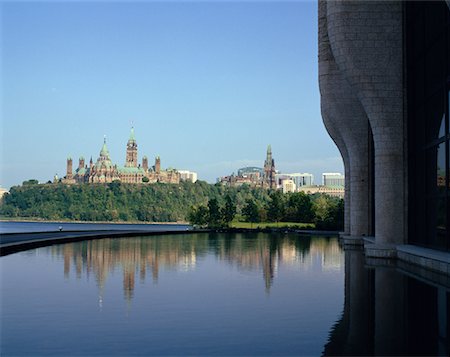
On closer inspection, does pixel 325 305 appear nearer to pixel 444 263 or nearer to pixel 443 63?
pixel 444 263

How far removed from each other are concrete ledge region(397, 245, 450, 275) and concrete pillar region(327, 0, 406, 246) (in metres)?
2.51

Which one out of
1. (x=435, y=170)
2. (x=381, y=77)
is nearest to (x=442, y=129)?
(x=435, y=170)

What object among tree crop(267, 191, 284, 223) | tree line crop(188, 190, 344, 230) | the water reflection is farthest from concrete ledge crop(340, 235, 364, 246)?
tree crop(267, 191, 284, 223)

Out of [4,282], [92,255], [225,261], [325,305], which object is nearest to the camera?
[325,305]

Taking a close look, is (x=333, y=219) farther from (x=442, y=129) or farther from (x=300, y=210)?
(x=442, y=129)

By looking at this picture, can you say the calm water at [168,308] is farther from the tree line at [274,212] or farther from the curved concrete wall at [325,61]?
the tree line at [274,212]

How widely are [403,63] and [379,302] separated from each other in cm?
2179

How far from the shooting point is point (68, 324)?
14297 mm

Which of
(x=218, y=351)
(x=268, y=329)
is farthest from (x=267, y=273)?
(x=218, y=351)

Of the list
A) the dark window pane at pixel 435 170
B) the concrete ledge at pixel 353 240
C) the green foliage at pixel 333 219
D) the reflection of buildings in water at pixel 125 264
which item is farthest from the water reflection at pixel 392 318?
the green foliage at pixel 333 219

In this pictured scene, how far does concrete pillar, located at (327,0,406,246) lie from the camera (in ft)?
111

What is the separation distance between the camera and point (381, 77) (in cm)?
3472

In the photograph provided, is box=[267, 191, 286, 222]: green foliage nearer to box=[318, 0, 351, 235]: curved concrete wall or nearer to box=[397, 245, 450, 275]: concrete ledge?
box=[318, 0, 351, 235]: curved concrete wall

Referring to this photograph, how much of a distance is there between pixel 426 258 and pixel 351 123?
79.0ft
